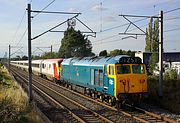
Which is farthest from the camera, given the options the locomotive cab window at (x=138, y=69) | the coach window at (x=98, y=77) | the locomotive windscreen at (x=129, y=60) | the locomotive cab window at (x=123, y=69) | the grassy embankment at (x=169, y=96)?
the coach window at (x=98, y=77)

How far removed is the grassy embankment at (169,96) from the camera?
1950cm

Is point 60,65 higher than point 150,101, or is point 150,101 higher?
point 60,65

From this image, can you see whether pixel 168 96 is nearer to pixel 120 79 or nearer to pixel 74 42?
pixel 120 79

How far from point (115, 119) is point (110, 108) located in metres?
3.10

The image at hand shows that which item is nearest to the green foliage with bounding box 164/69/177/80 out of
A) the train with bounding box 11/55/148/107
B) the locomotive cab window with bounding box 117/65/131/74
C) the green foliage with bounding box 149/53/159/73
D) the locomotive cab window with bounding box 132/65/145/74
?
the train with bounding box 11/55/148/107

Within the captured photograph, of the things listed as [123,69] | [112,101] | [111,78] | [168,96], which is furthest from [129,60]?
[168,96]

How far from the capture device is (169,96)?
21.6 metres

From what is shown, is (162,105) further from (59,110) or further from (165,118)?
(59,110)

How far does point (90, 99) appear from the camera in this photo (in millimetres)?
23250

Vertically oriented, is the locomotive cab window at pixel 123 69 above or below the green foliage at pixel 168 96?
above

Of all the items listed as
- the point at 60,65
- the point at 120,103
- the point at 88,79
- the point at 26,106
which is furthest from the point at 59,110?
the point at 60,65

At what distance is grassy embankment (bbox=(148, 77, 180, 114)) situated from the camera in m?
19.5

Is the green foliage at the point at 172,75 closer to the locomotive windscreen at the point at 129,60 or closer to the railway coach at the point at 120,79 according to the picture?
the railway coach at the point at 120,79

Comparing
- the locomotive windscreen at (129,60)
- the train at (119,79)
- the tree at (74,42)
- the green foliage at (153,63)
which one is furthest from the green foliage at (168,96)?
the tree at (74,42)
